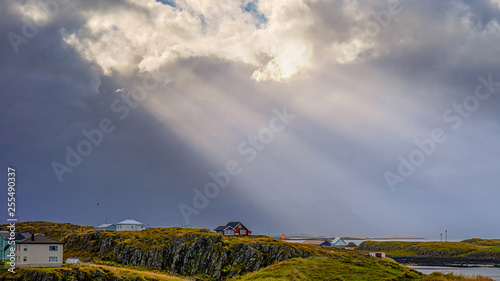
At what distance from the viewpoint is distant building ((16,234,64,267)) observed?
77750 millimetres

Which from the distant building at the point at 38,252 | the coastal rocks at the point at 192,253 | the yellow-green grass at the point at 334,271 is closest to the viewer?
the yellow-green grass at the point at 334,271

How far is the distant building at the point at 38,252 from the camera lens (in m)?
77.8

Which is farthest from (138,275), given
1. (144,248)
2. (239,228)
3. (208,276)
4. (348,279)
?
(239,228)

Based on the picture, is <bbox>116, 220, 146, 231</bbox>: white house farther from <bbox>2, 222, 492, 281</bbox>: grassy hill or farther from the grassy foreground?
the grassy foreground

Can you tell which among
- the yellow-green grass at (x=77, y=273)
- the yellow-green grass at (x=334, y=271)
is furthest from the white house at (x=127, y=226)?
the yellow-green grass at (x=334, y=271)

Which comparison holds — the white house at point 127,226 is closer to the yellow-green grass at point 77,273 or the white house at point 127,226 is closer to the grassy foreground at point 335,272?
the yellow-green grass at point 77,273

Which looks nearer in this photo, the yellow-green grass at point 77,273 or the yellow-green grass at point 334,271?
the yellow-green grass at point 334,271

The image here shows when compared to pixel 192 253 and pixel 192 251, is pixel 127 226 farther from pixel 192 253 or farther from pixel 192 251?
pixel 192 253

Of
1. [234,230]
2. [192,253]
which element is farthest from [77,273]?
[234,230]

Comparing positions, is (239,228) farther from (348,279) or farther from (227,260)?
(348,279)

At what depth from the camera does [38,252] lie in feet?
Result: 260

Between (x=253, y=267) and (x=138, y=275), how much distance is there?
85.5 ft

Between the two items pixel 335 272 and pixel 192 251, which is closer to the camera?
pixel 335 272

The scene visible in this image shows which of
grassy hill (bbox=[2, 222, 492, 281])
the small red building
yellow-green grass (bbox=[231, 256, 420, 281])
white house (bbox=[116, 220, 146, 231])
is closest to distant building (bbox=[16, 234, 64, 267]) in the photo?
grassy hill (bbox=[2, 222, 492, 281])
